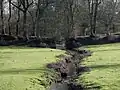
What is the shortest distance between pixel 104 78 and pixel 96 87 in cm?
360

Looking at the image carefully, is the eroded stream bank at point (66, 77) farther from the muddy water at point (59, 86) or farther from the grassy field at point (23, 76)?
the grassy field at point (23, 76)

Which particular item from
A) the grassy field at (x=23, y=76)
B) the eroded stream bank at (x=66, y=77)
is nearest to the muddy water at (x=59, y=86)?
the eroded stream bank at (x=66, y=77)

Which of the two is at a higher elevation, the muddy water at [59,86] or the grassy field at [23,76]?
the grassy field at [23,76]

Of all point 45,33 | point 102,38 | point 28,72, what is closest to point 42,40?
point 102,38

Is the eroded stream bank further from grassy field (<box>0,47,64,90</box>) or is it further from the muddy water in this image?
grassy field (<box>0,47,64,90</box>)

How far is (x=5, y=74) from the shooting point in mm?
31828

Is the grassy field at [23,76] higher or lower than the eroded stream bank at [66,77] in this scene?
higher

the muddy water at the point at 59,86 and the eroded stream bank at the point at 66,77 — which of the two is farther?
the eroded stream bank at the point at 66,77

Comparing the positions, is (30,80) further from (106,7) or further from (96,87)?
(106,7)

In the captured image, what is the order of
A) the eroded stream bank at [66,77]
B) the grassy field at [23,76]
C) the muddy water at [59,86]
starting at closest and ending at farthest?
the grassy field at [23,76] < the muddy water at [59,86] < the eroded stream bank at [66,77]

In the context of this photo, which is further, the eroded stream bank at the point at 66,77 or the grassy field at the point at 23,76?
the eroded stream bank at the point at 66,77

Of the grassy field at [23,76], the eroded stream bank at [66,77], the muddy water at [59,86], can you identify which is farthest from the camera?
the eroded stream bank at [66,77]

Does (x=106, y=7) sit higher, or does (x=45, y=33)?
(x=106, y=7)

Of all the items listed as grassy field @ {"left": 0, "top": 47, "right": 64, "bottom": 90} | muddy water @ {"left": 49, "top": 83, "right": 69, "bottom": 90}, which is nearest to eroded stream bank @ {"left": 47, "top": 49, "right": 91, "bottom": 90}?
muddy water @ {"left": 49, "top": 83, "right": 69, "bottom": 90}
